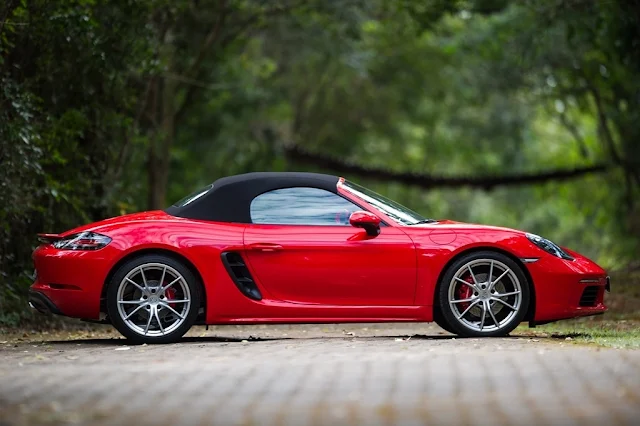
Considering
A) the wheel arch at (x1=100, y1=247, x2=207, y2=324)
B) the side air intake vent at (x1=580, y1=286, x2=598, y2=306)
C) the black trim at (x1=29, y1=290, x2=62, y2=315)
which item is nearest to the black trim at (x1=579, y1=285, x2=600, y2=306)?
the side air intake vent at (x1=580, y1=286, x2=598, y2=306)

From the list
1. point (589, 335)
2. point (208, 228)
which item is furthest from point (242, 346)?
point (589, 335)

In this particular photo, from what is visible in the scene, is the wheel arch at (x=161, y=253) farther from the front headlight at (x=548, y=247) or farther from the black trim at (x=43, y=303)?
the front headlight at (x=548, y=247)

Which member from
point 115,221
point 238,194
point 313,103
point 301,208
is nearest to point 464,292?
point 301,208

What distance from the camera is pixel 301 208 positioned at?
1079cm

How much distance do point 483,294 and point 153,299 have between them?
2750 mm

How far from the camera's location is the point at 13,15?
13.6m

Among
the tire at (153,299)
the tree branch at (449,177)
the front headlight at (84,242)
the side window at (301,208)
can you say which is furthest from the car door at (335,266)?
the tree branch at (449,177)

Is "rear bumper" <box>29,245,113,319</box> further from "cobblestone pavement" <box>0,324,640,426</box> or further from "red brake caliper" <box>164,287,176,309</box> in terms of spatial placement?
"cobblestone pavement" <box>0,324,640,426</box>

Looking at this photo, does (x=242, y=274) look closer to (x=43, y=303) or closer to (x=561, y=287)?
(x=43, y=303)

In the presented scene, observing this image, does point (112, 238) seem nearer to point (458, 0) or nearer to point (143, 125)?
point (143, 125)

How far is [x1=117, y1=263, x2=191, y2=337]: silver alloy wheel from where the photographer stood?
34.2 ft

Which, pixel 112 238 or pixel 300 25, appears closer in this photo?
pixel 112 238

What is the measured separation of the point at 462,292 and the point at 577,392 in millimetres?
3856

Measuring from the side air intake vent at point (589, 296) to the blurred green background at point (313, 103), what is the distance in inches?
231
